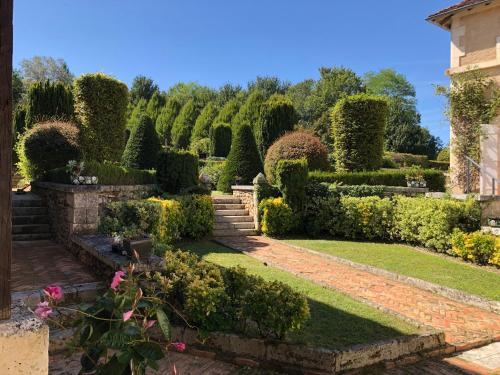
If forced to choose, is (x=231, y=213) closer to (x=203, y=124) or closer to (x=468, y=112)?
(x=468, y=112)

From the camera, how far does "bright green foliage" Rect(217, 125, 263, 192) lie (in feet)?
54.2

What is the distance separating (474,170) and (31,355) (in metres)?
15.9

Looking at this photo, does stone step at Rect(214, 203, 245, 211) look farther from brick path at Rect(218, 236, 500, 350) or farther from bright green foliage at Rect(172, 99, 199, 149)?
bright green foliage at Rect(172, 99, 199, 149)

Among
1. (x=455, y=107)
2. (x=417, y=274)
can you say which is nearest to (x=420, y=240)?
(x=417, y=274)

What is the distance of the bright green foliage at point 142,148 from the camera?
15.6 m

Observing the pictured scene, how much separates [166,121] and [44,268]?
1485 inches

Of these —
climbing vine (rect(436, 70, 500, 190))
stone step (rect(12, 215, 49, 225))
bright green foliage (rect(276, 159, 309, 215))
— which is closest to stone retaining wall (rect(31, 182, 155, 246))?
stone step (rect(12, 215, 49, 225))

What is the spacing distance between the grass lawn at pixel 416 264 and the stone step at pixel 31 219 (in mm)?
6287

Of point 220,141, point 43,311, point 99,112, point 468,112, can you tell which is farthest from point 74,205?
point 220,141

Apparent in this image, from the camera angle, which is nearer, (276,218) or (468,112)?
(276,218)

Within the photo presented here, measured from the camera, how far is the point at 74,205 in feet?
23.5

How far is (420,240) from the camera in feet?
34.4

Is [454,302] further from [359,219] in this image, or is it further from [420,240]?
[359,219]

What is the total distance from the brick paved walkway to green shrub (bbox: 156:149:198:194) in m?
4.05
